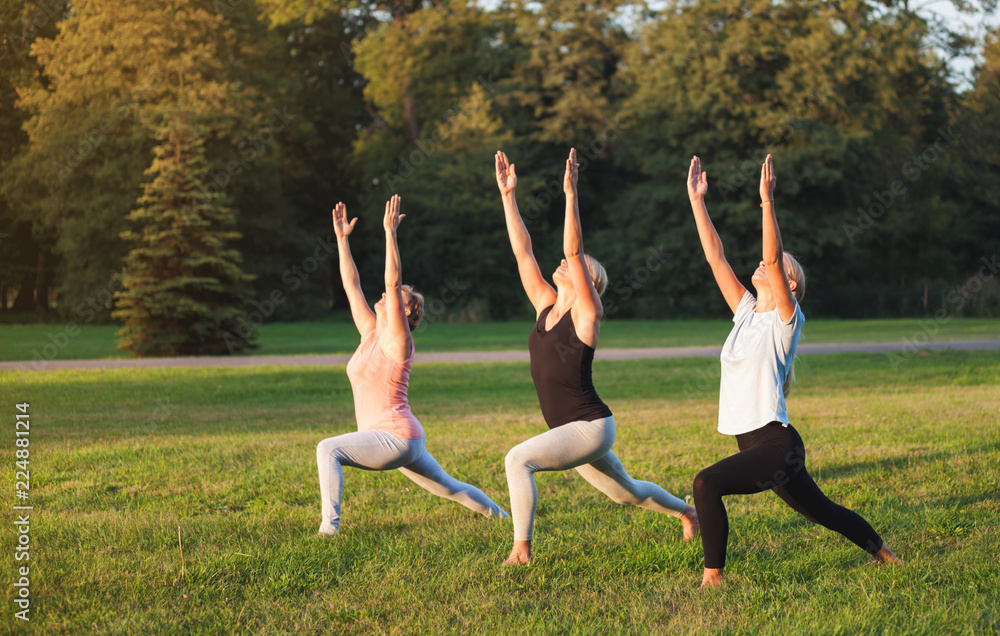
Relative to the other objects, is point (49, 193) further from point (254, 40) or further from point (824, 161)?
point (824, 161)

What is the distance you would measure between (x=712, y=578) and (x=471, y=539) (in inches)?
60.9

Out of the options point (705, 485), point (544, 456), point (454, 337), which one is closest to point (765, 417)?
point (705, 485)

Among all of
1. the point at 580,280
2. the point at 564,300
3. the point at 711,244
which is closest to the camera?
the point at 580,280

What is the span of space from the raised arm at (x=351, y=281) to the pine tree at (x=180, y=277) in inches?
569

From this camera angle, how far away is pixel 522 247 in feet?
18.0

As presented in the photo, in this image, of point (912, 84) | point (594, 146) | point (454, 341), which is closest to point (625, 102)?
point (594, 146)

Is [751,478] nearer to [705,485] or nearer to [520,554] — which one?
[705,485]

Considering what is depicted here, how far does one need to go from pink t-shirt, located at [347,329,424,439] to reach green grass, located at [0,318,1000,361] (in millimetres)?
15226

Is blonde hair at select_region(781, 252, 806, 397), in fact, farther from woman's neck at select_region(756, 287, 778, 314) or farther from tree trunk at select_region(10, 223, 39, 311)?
tree trunk at select_region(10, 223, 39, 311)

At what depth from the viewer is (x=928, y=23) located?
4212 centimetres

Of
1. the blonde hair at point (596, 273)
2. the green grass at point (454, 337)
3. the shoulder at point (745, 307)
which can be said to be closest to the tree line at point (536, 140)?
the green grass at point (454, 337)

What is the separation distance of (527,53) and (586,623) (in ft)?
137

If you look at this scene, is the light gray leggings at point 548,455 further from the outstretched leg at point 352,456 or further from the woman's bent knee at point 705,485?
the outstretched leg at point 352,456

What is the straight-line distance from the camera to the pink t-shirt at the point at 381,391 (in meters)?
5.45
